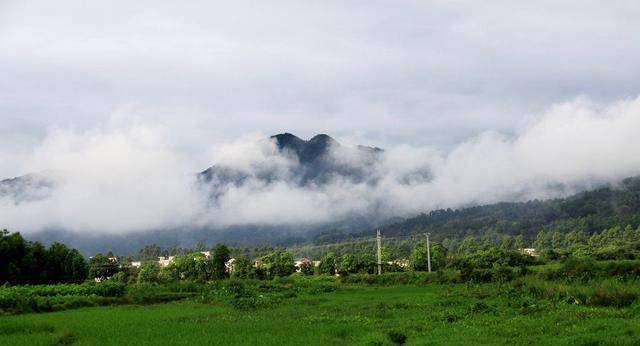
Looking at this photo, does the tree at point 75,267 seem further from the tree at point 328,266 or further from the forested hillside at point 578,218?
the forested hillside at point 578,218

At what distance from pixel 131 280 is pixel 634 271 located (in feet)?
245

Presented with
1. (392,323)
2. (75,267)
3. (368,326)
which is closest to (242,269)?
(75,267)

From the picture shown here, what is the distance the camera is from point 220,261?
291ft

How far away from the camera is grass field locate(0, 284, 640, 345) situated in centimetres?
1794

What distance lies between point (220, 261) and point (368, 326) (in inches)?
2701

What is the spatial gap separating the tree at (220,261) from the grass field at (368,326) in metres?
57.1

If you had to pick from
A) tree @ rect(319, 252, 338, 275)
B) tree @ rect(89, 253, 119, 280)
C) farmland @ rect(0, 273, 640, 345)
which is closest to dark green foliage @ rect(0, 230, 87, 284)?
tree @ rect(89, 253, 119, 280)

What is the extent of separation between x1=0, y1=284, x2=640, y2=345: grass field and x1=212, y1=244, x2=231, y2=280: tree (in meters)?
57.1

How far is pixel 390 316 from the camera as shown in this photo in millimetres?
25969

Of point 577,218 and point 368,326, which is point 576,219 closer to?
point 577,218

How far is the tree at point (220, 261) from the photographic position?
87750 mm

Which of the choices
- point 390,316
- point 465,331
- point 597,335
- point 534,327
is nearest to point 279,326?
point 390,316

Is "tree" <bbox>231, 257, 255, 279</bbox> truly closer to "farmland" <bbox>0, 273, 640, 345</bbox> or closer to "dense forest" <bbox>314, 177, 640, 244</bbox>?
"farmland" <bbox>0, 273, 640, 345</bbox>

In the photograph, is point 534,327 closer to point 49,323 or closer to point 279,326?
point 279,326
